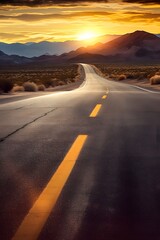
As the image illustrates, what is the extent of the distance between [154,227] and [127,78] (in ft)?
230

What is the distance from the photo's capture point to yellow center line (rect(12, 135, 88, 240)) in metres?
4.08

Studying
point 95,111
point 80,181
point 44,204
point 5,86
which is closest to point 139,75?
point 5,86

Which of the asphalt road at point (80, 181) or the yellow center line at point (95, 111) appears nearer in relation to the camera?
the asphalt road at point (80, 181)

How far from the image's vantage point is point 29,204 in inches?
193

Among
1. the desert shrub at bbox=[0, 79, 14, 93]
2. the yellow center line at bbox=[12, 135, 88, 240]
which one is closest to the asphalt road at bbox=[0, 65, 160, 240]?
the yellow center line at bbox=[12, 135, 88, 240]

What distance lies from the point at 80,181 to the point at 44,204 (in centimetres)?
102

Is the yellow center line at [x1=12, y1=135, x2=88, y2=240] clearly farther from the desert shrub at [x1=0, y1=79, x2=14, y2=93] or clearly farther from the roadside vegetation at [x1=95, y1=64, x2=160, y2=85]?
the roadside vegetation at [x1=95, y1=64, x2=160, y2=85]

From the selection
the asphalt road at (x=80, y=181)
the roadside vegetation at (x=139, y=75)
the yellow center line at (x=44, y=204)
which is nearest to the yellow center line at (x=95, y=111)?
the asphalt road at (x=80, y=181)

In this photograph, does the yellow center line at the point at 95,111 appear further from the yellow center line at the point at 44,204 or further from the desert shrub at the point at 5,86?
the desert shrub at the point at 5,86

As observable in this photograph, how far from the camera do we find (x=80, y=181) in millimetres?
5840

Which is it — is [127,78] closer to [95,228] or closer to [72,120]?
[72,120]

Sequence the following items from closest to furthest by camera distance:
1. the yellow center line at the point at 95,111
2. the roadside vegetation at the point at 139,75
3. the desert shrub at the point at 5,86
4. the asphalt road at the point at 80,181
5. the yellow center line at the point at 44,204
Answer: the yellow center line at the point at 44,204, the asphalt road at the point at 80,181, the yellow center line at the point at 95,111, the desert shrub at the point at 5,86, the roadside vegetation at the point at 139,75

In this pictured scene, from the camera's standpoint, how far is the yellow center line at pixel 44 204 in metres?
A: 4.08

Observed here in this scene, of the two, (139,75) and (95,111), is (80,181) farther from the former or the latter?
(139,75)
